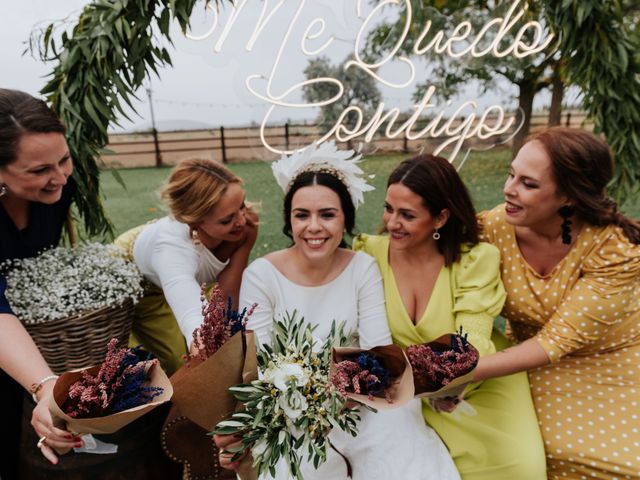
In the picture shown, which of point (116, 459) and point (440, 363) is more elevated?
point (440, 363)

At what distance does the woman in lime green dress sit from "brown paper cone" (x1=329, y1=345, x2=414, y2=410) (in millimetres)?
556

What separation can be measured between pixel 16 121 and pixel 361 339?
1699mm

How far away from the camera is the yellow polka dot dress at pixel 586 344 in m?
2.12

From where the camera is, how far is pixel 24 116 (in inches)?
75.2

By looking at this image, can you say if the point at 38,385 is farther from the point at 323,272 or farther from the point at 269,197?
the point at 269,197

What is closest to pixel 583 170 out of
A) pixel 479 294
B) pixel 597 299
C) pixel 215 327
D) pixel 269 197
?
pixel 597 299

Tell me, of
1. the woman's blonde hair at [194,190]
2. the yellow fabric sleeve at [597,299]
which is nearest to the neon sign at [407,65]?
the woman's blonde hair at [194,190]

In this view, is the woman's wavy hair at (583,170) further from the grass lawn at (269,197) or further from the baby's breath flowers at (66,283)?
the grass lawn at (269,197)

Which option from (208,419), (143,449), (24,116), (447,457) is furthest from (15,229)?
(447,457)

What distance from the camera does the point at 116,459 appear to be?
6.53 ft

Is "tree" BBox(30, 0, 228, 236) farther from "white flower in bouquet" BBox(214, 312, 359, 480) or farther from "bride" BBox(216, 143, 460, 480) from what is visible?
"white flower in bouquet" BBox(214, 312, 359, 480)

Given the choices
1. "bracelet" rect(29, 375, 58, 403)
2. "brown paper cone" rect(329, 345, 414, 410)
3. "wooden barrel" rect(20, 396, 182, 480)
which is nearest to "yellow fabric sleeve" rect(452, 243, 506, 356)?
"brown paper cone" rect(329, 345, 414, 410)

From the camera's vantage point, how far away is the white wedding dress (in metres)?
1.90

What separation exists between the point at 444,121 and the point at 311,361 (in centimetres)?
220
